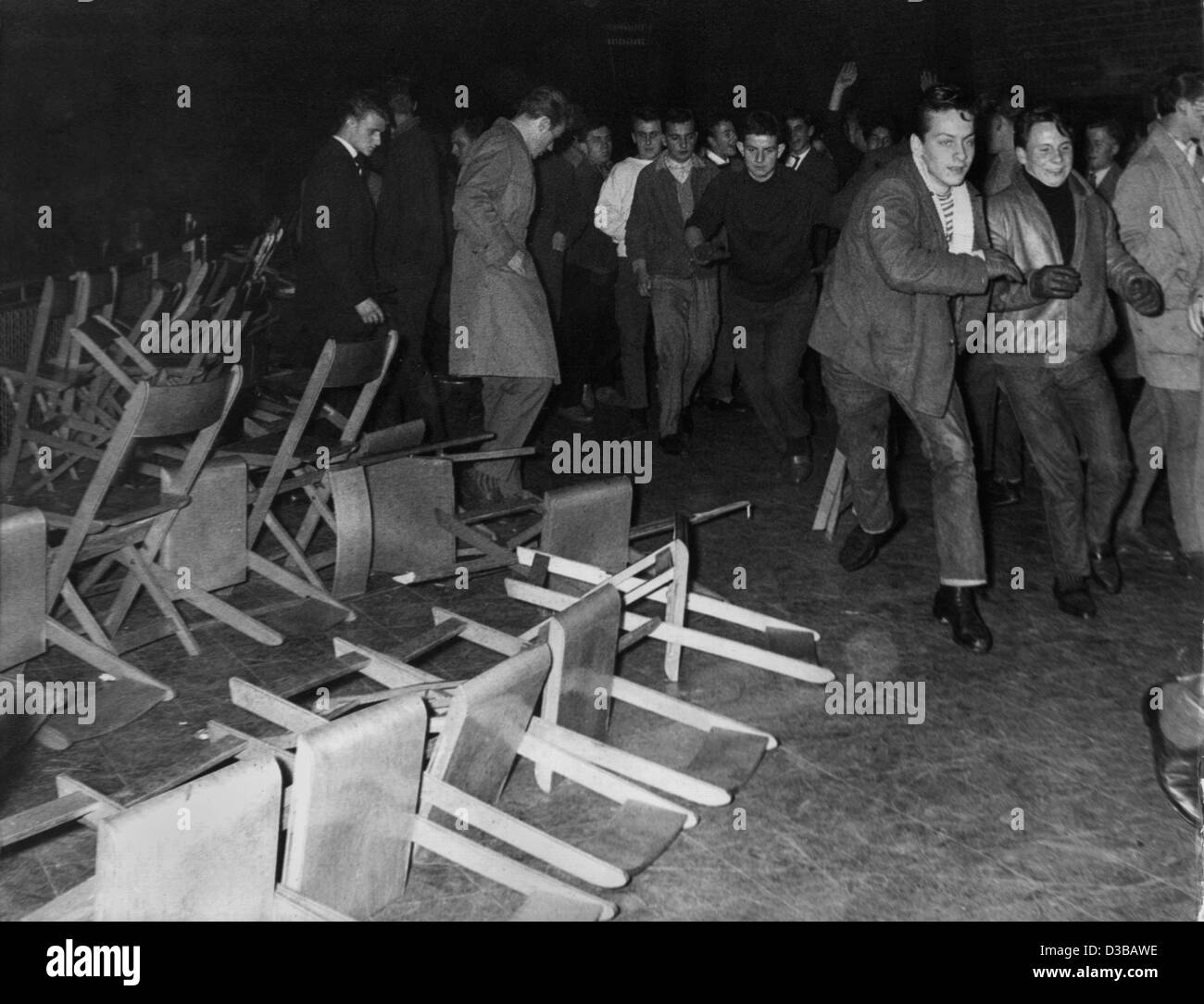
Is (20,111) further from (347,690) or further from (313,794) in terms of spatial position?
(313,794)

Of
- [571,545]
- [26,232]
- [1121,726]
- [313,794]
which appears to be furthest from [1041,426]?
[26,232]

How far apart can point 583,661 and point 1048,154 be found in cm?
254

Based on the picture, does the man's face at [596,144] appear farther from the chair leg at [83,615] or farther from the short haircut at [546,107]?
the chair leg at [83,615]

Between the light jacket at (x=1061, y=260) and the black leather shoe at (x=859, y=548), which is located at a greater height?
the light jacket at (x=1061, y=260)

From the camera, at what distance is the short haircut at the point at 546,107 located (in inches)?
232

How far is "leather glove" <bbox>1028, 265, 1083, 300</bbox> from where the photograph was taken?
4395 millimetres

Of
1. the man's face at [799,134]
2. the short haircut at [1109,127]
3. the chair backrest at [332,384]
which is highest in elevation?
the man's face at [799,134]

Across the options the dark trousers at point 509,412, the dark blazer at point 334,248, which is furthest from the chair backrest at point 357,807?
the dark blazer at point 334,248

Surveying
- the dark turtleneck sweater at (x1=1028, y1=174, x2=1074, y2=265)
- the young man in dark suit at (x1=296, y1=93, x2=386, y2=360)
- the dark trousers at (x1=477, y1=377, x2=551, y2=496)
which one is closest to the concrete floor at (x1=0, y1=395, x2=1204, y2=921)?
the dark trousers at (x1=477, y1=377, x2=551, y2=496)

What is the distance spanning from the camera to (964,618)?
471 cm

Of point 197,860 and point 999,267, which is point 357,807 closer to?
point 197,860

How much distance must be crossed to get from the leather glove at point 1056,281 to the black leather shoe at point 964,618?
1.05m

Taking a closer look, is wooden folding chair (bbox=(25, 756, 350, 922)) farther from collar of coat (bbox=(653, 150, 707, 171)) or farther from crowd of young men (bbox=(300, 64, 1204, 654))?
collar of coat (bbox=(653, 150, 707, 171))

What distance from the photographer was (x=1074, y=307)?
482 centimetres
